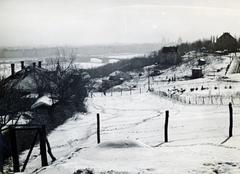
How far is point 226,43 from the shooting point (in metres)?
71.9

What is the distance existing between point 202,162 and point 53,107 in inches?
732

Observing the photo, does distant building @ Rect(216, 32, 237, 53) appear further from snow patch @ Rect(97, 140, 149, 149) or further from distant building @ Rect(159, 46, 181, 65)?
snow patch @ Rect(97, 140, 149, 149)

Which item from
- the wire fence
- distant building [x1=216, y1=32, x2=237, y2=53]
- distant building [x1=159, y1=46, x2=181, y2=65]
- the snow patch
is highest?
distant building [x1=216, y1=32, x2=237, y2=53]

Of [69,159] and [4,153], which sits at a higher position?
[69,159]

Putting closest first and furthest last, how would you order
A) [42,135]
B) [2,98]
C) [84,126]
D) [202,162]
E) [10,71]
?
[202,162]
[42,135]
[2,98]
[84,126]
[10,71]

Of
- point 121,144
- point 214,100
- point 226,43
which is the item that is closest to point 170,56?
point 226,43

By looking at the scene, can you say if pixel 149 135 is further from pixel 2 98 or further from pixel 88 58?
pixel 88 58

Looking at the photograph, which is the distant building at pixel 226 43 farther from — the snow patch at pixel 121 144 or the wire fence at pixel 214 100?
the snow patch at pixel 121 144

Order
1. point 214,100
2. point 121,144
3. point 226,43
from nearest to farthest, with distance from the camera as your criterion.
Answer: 1. point 121,144
2. point 214,100
3. point 226,43

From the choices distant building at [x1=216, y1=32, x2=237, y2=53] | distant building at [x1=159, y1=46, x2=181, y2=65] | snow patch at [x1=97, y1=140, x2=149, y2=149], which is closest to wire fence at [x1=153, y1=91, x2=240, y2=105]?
snow patch at [x1=97, y1=140, x2=149, y2=149]

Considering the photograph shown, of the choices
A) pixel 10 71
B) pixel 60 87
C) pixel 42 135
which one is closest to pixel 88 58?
pixel 10 71

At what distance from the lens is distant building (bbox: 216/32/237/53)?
2731 inches

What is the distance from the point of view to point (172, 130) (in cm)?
1449

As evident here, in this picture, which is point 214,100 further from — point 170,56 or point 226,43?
point 170,56
